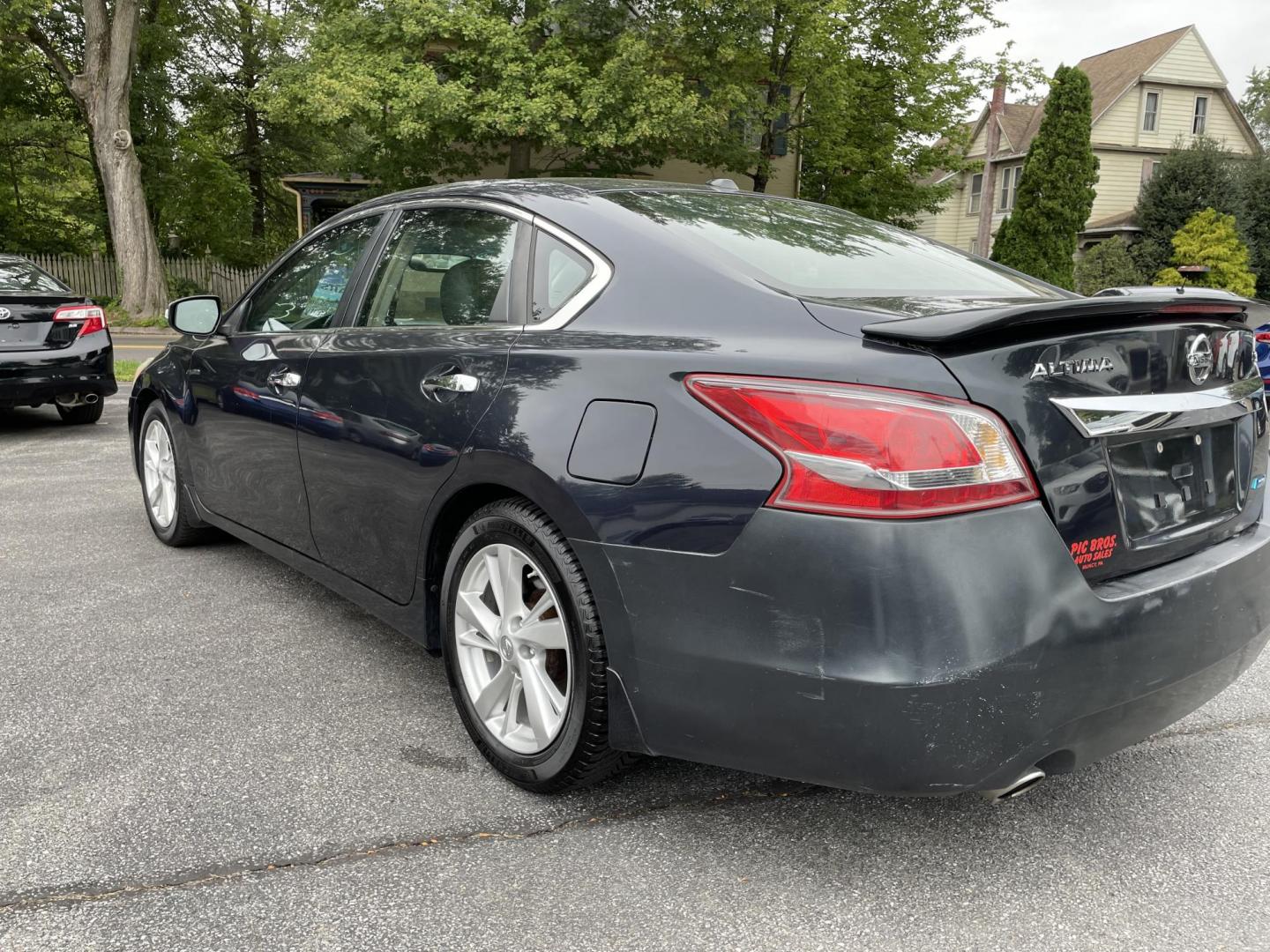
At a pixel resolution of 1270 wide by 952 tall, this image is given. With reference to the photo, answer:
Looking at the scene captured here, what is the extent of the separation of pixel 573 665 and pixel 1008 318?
1183 millimetres

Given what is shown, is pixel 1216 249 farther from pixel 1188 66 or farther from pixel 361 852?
pixel 361 852

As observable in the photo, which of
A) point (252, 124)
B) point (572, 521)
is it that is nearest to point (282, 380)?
point (572, 521)

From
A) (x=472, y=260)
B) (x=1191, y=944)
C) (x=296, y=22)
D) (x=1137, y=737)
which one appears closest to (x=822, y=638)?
(x=1137, y=737)

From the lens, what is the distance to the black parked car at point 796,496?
1.87 m

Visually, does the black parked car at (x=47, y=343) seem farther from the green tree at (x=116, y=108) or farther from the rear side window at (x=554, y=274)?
the green tree at (x=116, y=108)

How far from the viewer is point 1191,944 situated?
6.57 ft

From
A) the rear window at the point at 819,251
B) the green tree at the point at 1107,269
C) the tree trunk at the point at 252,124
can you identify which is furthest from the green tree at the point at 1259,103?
the rear window at the point at 819,251

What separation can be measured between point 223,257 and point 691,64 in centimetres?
1589

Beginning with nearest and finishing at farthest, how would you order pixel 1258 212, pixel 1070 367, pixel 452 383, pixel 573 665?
pixel 1070 367 → pixel 573 665 → pixel 452 383 → pixel 1258 212

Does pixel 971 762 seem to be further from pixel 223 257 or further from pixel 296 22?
pixel 223 257

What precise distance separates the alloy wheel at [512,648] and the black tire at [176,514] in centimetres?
233

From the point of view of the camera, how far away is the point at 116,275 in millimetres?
25969

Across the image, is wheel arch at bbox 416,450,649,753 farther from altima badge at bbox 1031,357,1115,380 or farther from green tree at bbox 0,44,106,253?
green tree at bbox 0,44,106,253

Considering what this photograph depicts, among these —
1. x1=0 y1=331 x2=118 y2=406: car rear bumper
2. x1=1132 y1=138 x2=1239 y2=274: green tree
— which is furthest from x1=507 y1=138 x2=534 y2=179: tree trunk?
x1=1132 y1=138 x2=1239 y2=274: green tree
